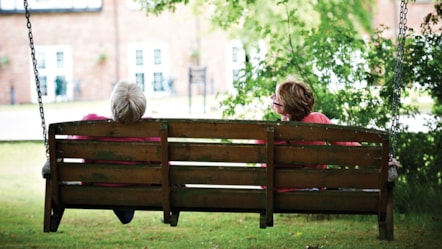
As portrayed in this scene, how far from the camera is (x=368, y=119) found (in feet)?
30.0

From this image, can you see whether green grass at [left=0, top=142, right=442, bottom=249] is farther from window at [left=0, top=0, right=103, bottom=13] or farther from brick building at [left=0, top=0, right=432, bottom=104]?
window at [left=0, top=0, right=103, bottom=13]

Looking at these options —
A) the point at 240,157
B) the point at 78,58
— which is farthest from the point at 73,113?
the point at 240,157

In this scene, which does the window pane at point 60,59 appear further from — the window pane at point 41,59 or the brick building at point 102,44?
the window pane at point 41,59

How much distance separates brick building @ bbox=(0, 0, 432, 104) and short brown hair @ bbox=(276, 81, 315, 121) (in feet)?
85.4

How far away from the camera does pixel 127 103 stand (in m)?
5.05

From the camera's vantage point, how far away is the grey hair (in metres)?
5.02

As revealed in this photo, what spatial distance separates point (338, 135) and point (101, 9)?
89.2 ft

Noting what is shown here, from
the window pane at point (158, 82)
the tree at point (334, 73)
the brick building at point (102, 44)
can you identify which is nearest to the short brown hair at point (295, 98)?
the tree at point (334, 73)

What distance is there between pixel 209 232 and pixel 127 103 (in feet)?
12.3

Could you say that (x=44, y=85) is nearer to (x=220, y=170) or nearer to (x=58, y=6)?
(x=58, y=6)

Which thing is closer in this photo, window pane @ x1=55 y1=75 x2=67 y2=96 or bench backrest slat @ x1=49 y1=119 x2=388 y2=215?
bench backrest slat @ x1=49 y1=119 x2=388 y2=215

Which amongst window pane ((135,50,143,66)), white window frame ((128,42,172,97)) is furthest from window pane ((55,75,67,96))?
window pane ((135,50,143,66))

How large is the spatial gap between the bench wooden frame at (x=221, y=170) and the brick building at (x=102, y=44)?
26.1 meters

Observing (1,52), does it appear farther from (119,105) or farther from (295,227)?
(119,105)
